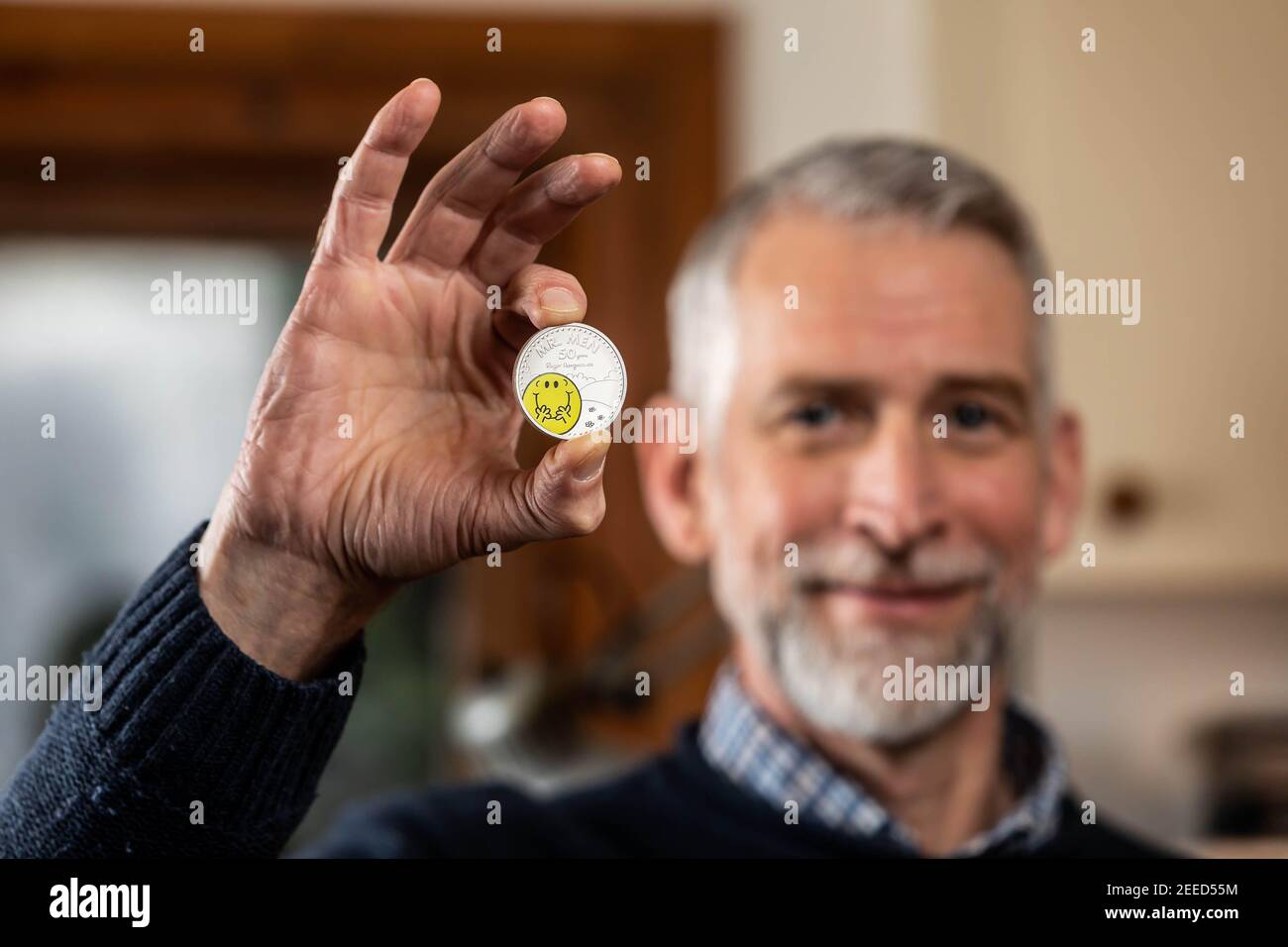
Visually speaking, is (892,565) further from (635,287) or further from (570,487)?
(635,287)

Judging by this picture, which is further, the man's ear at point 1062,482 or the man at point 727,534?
the man's ear at point 1062,482

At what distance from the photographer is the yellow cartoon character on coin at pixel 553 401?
19.5 inches

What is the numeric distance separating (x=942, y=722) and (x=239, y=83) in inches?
51.3

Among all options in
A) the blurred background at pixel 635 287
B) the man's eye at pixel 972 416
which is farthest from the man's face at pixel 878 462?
the blurred background at pixel 635 287

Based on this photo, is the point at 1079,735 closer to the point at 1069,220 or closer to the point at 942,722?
the point at 1069,220

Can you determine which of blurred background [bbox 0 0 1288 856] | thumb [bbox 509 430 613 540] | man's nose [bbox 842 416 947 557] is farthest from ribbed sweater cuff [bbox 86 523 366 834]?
blurred background [bbox 0 0 1288 856]

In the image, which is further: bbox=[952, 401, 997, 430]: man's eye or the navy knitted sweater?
bbox=[952, 401, 997, 430]: man's eye

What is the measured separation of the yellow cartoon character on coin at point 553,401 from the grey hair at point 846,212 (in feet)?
1.53

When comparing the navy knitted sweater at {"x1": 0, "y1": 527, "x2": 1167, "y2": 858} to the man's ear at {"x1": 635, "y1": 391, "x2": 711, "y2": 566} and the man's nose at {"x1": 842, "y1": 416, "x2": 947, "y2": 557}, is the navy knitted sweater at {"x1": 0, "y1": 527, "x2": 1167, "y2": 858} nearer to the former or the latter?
the man's nose at {"x1": 842, "y1": 416, "x2": 947, "y2": 557}

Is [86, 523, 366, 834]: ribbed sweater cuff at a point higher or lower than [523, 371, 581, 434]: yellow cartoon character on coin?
lower

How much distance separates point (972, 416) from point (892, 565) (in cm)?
11

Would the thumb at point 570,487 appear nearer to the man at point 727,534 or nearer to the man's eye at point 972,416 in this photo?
the man at point 727,534

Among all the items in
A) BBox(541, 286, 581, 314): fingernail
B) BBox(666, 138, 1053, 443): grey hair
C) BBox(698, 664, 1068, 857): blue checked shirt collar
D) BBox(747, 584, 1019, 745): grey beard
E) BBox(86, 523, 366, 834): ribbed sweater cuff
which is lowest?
BBox(698, 664, 1068, 857): blue checked shirt collar

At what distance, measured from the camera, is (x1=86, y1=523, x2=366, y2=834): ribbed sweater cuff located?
1.77 feet
